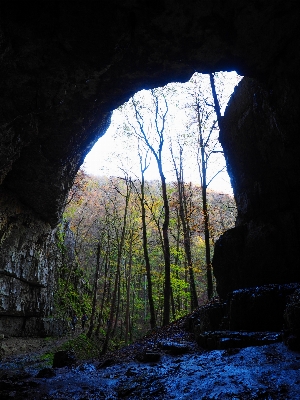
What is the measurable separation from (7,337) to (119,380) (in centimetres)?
1088

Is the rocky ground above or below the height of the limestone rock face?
below

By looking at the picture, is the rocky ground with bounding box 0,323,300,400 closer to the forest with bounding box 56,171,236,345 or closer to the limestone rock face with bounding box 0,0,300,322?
the limestone rock face with bounding box 0,0,300,322

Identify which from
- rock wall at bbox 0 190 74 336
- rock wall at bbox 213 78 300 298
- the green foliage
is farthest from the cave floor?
the green foliage

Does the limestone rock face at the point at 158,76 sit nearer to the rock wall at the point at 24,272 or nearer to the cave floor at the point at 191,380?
the rock wall at the point at 24,272

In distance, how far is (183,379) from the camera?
3955mm

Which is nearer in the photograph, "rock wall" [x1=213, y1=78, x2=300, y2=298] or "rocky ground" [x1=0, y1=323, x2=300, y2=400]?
"rocky ground" [x1=0, y1=323, x2=300, y2=400]

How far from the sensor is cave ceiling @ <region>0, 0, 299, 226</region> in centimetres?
605

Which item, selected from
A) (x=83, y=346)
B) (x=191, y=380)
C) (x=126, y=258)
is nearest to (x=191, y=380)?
(x=191, y=380)

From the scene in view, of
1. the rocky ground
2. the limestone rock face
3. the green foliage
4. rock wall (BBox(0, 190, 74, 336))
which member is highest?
the limestone rock face

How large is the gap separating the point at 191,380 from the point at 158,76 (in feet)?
25.5

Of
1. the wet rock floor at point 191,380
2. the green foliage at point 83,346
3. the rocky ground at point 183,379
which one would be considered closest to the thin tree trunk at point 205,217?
the green foliage at point 83,346

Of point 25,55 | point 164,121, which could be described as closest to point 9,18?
point 25,55

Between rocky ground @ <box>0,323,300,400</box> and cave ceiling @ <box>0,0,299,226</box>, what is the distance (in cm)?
630

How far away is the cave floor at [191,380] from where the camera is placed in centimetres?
303
